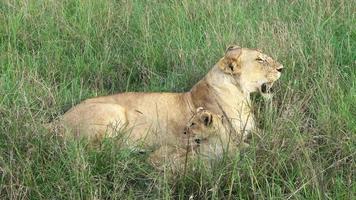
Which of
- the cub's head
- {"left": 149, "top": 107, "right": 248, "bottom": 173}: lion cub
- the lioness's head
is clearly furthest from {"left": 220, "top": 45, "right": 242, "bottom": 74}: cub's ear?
the cub's head

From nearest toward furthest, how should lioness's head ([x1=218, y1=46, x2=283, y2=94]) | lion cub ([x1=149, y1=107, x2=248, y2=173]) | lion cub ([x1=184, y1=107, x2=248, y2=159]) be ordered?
lion cub ([x1=149, y1=107, x2=248, y2=173]), lion cub ([x1=184, y1=107, x2=248, y2=159]), lioness's head ([x1=218, y1=46, x2=283, y2=94])

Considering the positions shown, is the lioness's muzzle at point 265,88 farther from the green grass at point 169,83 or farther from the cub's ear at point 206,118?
the cub's ear at point 206,118

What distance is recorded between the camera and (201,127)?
329 cm

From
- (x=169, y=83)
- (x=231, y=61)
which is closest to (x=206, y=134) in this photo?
(x=231, y=61)

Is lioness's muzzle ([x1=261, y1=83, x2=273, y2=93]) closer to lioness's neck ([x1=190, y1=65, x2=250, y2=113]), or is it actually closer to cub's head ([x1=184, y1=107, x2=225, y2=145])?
lioness's neck ([x1=190, y1=65, x2=250, y2=113])

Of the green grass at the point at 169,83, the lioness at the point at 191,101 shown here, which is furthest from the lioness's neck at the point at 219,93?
the green grass at the point at 169,83

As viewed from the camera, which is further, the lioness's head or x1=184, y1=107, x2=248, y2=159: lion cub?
the lioness's head

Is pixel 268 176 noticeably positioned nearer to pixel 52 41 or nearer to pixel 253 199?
pixel 253 199

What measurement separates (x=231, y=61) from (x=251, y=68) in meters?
0.13

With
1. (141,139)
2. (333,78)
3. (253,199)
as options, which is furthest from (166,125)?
(253,199)

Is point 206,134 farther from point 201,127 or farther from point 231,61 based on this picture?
point 231,61

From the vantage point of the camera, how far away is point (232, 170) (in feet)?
9.73

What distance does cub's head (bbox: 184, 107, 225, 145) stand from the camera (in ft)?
10.7

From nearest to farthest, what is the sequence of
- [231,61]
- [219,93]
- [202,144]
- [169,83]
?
[202,144] → [231,61] → [219,93] → [169,83]
